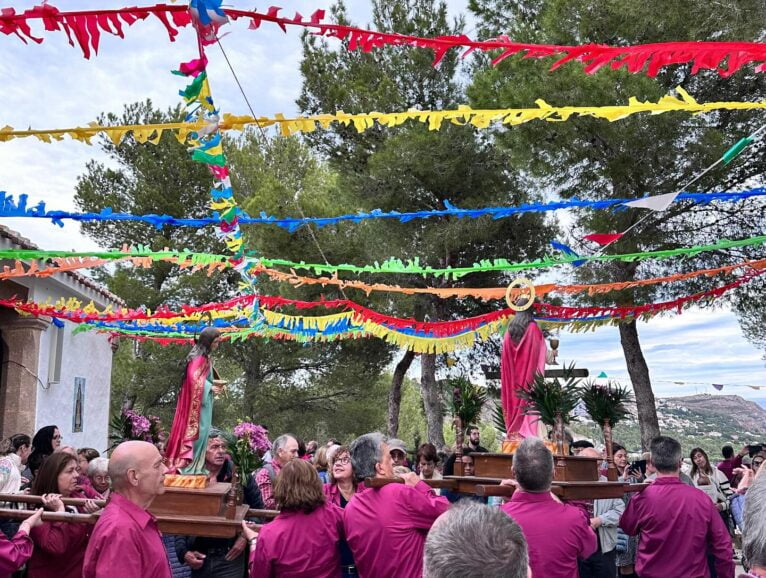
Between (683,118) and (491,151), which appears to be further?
(491,151)

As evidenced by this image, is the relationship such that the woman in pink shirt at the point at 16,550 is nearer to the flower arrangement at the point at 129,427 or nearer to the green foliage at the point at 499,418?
the flower arrangement at the point at 129,427

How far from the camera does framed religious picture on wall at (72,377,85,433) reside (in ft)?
45.5

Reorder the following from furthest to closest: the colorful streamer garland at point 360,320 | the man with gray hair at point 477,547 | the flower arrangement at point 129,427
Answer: the colorful streamer garland at point 360,320 < the flower arrangement at point 129,427 < the man with gray hair at point 477,547

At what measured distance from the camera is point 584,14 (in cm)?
1223

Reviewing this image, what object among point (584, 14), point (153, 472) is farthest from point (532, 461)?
point (584, 14)

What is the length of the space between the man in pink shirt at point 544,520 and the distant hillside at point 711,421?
29.7 feet

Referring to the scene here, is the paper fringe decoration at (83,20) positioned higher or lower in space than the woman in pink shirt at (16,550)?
higher

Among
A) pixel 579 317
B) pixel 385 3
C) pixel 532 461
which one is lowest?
pixel 532 461

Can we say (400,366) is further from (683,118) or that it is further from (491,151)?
(683,118)

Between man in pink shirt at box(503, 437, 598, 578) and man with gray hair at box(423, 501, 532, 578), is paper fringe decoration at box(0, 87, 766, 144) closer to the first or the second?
man in pink shirt at box(503, 437, 598, 578)

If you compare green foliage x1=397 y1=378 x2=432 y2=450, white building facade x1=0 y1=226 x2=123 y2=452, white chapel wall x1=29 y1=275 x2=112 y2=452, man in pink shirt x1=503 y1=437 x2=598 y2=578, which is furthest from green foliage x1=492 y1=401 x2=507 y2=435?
green foliage x1=397 y1=378 x2=432 y2=450

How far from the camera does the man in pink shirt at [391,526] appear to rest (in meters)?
3.74

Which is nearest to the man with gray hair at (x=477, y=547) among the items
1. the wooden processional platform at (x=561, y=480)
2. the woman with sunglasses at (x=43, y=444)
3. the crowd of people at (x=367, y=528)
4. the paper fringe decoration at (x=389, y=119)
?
the crowd of people at (x=367, y=528)

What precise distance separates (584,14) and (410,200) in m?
5.89
